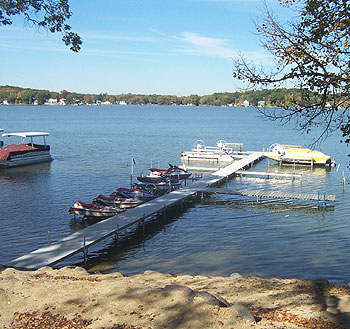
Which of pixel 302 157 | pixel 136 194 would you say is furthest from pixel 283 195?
pixel 302 157

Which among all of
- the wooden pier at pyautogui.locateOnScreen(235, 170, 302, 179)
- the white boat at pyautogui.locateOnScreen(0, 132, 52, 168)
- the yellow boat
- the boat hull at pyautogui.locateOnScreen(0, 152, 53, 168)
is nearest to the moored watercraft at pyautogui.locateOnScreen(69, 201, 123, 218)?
the wooden pier at pyautogui.locateOnScreen(235, 170, 302, 179)

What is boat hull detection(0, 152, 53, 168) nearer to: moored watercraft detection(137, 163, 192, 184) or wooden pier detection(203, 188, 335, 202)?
moored watercraft detection(137, 163, 192, 184)

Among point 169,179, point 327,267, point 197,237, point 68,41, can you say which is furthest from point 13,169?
point 327,267

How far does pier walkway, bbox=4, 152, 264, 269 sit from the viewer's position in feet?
47.7

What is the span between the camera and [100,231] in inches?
706

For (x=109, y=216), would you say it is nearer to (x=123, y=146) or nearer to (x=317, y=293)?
(x=317, y=293)

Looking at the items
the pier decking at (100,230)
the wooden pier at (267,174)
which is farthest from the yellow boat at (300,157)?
the pier decking at (100,230)

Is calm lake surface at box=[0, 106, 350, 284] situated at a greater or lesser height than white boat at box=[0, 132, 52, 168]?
lesser

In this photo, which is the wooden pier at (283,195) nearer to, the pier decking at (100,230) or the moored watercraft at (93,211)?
the pier decking at (100,230)

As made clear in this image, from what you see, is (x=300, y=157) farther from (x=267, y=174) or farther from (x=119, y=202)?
(x=119, y=202)

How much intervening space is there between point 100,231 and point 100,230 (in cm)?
16

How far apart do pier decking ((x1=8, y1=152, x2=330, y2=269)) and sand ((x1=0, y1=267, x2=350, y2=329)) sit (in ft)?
17.4

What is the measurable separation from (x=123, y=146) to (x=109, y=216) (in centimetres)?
3822

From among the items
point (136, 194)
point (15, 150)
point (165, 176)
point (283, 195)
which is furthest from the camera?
point (15, 150)
